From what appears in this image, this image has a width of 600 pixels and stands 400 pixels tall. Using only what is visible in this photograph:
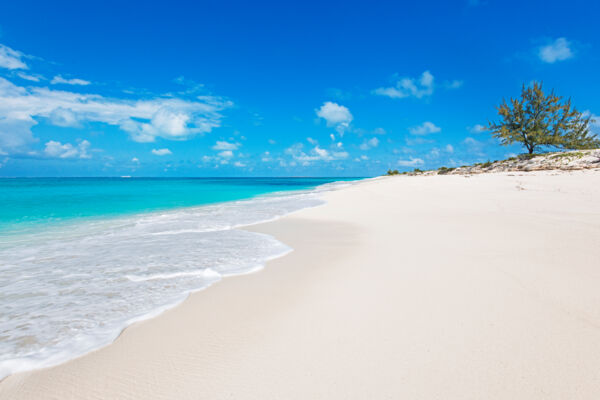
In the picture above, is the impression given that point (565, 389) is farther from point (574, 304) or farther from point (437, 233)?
point (437, 233)

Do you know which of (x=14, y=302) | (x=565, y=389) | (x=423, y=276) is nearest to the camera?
(x=565, y=389)

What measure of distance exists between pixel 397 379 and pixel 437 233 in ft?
11.5

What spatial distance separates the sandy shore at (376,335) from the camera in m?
1.33

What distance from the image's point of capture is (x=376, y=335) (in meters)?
1.73

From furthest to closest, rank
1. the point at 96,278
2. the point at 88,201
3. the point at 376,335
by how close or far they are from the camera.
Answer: the point at 88,201 < the point at 96,278 < the point at 376,335

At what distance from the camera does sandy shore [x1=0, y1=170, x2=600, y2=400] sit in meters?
1.33

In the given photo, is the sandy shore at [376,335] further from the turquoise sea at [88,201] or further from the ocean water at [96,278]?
the turquoise sea at [88,201]

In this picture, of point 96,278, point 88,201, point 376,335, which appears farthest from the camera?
point 88,201

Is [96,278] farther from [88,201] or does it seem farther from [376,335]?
[88,201]

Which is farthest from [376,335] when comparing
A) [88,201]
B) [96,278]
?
[88,201]

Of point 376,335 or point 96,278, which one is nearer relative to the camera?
point 376,335

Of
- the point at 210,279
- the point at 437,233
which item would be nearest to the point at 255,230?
the point at 210,279

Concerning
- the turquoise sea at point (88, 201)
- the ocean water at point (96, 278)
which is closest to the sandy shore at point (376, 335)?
the ocean water at point (96, 278)

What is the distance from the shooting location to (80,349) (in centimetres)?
176
